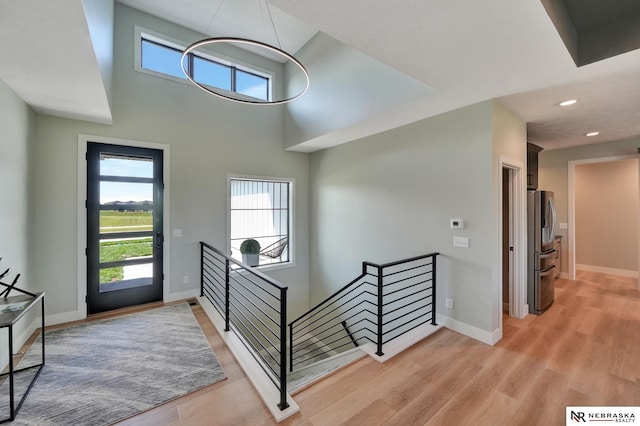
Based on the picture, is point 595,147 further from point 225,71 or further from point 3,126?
point 3,126

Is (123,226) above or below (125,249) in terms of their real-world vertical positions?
above

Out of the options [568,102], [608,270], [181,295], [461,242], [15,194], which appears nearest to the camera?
[15,194]

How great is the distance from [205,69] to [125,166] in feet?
6.98

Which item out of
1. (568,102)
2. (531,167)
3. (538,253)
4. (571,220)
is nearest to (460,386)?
(538,253)

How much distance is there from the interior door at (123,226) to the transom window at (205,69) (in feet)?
4.54

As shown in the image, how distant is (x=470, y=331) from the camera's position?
3.10m

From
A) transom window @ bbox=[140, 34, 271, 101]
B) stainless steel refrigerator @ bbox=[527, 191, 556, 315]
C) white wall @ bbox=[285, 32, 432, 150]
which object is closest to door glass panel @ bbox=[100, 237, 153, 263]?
transom window @ bbox=[140, 34, 271, 101]

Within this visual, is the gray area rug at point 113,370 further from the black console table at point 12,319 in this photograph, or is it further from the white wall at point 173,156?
the white wall at point 173,156

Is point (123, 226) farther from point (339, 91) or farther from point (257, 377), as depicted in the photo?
point (339, 91)

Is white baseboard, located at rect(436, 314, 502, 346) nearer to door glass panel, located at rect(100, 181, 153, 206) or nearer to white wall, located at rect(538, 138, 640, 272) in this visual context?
white wall, located at rect(538, 138, 640, 272)

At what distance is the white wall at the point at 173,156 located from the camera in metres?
3.39

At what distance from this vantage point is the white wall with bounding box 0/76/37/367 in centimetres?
249

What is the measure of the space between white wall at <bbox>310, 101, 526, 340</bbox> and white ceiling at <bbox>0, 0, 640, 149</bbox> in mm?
318

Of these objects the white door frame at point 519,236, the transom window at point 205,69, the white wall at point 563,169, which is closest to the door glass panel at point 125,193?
the transom window at point 205,69
